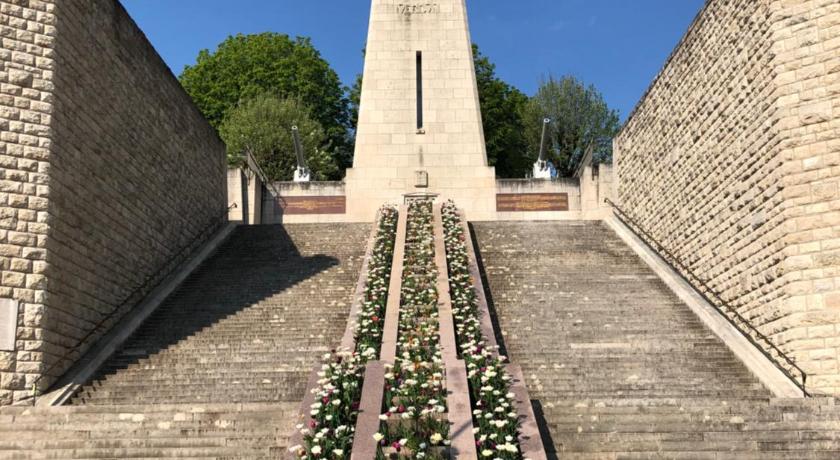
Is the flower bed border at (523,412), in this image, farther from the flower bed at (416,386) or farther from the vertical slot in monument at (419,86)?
the vertical slot in monument at (419,86)

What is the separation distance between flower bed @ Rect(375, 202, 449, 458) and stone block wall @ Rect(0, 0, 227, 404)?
403 cm

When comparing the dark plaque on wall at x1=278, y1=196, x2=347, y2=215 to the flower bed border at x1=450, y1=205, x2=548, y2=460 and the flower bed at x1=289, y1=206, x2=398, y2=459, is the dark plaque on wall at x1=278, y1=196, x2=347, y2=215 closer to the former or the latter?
the flower bed at x1=289, y1=206, x2=398, y2=459

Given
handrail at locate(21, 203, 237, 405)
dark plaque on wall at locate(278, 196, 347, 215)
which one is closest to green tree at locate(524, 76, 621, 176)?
dark plaque on wall at locate(278, 196, 347, 215)

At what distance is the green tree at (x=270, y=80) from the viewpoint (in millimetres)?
29656

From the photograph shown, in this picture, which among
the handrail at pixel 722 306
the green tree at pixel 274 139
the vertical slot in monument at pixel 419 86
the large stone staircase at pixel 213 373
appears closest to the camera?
the large stone staircase at pixel 213 373

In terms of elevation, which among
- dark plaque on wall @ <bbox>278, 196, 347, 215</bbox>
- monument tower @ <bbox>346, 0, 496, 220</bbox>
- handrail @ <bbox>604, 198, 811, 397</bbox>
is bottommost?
handrail @ <bbox>604, 198, 811, 397</bbox>

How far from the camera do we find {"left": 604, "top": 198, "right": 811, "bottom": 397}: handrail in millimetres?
7926

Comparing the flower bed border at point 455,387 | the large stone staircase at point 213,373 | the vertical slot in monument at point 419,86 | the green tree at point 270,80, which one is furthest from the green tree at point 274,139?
the flower bed border at point 455,387

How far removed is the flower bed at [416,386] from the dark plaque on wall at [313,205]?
968cm

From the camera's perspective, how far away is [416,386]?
6496mm

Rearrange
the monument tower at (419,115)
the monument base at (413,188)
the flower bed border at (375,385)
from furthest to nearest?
the monument tower at (419,115)
the monument base at (413,188)
the flower bed border at (375,385)

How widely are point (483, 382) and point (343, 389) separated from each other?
130 cm

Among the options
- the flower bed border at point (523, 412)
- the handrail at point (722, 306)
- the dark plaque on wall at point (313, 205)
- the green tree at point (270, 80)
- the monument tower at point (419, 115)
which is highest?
the green tree at point (270, 80)

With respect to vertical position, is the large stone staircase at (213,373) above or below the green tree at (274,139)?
below
